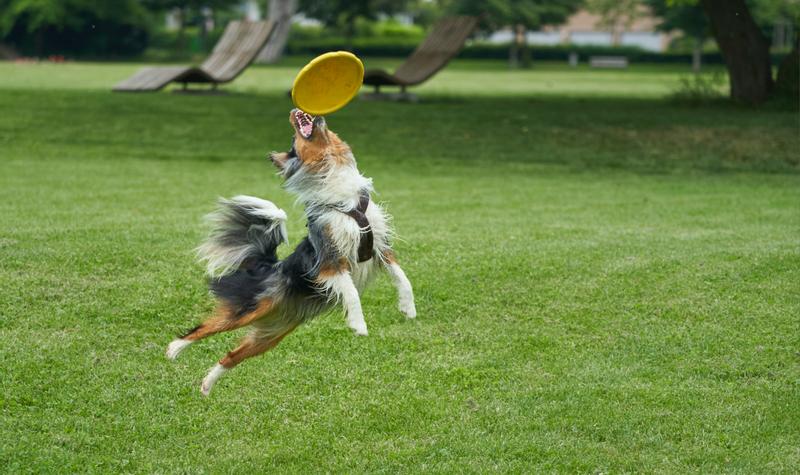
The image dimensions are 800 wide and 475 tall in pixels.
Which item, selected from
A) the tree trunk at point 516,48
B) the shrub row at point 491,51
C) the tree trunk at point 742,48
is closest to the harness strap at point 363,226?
the tree trunk at point 742,48

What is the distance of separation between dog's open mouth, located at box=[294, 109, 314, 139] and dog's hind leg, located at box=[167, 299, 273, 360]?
990mm

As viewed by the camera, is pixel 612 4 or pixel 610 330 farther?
pixel 612 4

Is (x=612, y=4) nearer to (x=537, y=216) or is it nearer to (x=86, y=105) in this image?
(x=86, y=105)

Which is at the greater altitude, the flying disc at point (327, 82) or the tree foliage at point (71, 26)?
the tree foliage at point (71, 26)

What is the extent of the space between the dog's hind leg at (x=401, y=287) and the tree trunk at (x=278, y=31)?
53772 millimetres

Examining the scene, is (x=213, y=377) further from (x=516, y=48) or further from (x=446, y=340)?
(x=516, y=48)

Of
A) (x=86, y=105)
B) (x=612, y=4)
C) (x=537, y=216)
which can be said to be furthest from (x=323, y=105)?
(x=612, y=4)

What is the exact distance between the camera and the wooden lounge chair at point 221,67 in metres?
25.5

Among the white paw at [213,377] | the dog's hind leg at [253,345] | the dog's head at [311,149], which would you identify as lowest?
the white paw at [213,377]

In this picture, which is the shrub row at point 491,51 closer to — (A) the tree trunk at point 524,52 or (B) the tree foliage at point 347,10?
(B) the tree foliage at point 347,10

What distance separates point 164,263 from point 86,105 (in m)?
13.9

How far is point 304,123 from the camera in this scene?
561 centimetres

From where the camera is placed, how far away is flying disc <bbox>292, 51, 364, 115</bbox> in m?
5.32

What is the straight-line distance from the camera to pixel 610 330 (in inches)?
340
